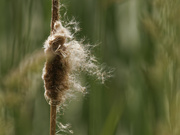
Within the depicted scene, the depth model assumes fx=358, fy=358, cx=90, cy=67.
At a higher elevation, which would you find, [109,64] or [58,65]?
[109,64]

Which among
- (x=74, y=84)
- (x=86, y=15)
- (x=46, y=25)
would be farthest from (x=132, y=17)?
(x=74, y=84)

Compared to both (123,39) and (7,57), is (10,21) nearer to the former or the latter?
(7,57)

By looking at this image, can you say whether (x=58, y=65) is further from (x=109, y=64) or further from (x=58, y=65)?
(x=109, y=64)

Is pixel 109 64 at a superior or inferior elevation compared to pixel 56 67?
superior

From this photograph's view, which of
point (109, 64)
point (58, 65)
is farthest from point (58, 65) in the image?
point (109, 64)

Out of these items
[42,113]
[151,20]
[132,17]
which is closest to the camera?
[151,20]

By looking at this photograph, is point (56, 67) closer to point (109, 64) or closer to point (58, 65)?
point (58, 65)

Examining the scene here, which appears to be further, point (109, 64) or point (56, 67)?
point (109, 64)

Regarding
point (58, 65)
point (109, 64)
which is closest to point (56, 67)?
point (58, 65)
